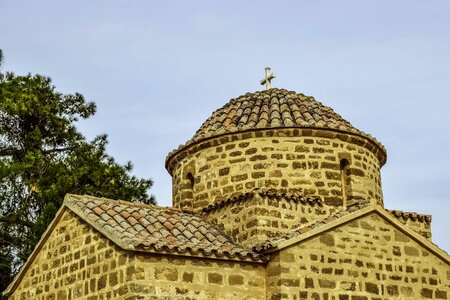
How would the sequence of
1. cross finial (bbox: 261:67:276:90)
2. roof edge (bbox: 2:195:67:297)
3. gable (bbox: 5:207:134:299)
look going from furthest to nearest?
cross finial (bbox: 261:67:276:90) < roof edge (bbox: 2:195:67:297) < gable (bbox: 5:207:134:299)

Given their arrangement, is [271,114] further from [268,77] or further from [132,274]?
[132,274]

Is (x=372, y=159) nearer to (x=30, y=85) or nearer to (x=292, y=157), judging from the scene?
(x=292, y=157)

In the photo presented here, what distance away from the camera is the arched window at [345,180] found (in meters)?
12.4

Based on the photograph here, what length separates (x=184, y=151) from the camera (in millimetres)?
13398

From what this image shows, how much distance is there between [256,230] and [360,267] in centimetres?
181

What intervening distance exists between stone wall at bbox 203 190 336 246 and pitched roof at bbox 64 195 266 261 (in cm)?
24

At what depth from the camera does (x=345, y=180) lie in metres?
12.6

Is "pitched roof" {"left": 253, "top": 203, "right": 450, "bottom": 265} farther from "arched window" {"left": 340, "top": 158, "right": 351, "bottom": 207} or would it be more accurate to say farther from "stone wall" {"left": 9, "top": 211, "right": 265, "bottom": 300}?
"arched window" {"left": 340, "top": 158, "right": 351, "bottom": 207}

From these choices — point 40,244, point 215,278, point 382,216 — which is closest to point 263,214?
point 215,278

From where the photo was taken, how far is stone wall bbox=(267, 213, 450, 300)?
9766 mm

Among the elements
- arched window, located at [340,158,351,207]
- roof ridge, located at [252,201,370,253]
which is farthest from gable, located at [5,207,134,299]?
arched window, located at [340,158,351,207]

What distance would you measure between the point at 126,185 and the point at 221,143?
8691 mm

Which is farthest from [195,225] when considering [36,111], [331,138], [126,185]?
[36,111]

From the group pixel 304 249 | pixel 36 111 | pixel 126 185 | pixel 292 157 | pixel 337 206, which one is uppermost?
pixel 36 111
